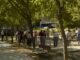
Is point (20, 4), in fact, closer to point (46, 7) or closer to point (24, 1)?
point (24, 1)

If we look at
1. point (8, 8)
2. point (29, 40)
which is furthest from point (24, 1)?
point (29, 40)

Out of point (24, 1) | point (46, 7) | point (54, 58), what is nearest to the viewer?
point (46, 7)

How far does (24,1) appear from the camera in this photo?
104 ft

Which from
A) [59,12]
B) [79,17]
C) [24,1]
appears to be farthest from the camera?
[79,17]

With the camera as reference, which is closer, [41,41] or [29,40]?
[41,41]

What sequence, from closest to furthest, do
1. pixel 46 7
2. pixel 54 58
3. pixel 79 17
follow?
pixel 46 7, pixel 54 58, pixel 79 17

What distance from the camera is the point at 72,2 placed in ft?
53.1

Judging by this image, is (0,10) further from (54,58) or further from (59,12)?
(59,12)

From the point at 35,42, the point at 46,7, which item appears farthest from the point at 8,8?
the point at 46,7

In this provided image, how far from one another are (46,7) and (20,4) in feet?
49.5

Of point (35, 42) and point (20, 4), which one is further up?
point (20, 4)

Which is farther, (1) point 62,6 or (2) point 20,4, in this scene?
(2) point 20,4

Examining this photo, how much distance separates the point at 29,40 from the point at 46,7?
18.7m

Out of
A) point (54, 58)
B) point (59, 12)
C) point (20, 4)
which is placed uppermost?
point (20, 4)
